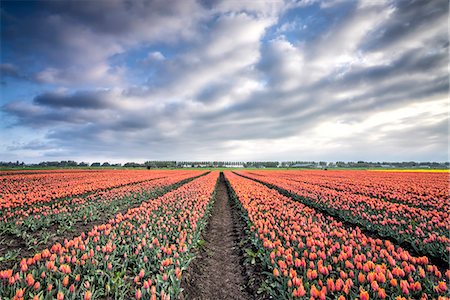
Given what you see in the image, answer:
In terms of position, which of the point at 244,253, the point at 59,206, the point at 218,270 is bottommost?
the point at 218,270

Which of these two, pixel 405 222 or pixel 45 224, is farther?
pixel 45 224

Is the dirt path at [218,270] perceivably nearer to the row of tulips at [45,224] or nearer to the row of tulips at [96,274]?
the row of tulips at [96,274]

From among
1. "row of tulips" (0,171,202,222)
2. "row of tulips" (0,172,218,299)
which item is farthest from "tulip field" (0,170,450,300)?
"row of tulips" (0,171,202,222)

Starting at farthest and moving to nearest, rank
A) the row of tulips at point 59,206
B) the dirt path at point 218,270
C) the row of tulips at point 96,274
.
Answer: the row of tulips at point 59,206
the dirt path at point 218,270
the row of tulips at point 96,274

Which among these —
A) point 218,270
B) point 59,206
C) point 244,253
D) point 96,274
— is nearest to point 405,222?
point 244,253

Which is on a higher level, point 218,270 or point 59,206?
point 59,206

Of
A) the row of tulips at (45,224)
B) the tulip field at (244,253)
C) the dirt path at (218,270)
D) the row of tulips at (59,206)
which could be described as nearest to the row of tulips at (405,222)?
the tulip field at (244,253)

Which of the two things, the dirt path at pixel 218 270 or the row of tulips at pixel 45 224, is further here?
the row of tulips at pixel 45 224

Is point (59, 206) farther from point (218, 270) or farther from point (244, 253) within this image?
point (244, 253)

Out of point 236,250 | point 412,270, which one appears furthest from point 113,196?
point 412,270

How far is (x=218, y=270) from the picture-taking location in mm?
6590

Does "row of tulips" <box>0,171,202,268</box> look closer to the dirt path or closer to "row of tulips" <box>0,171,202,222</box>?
"row of tulips" <box>0,171,202,222</box>

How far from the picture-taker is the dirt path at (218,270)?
531cm

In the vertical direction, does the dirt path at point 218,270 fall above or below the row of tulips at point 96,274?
below
